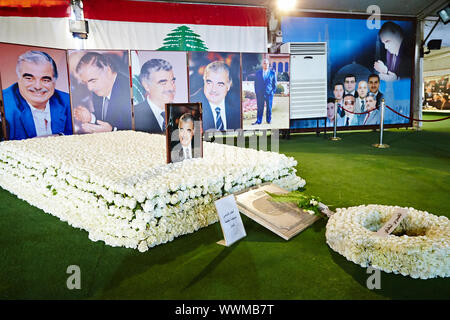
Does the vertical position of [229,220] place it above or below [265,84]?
below

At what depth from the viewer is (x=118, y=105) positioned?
5.84 m

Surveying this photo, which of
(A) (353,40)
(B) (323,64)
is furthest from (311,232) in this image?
(A) (353,40)

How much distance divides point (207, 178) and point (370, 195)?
5.12 ft

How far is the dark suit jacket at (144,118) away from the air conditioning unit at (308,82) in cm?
304

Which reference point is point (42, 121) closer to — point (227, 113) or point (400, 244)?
point (227, 113)

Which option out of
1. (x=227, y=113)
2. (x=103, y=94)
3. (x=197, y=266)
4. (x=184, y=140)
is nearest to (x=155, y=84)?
(x=103, y=94)

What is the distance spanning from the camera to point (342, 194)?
2973 millimetres

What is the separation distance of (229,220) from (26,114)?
14.8ft

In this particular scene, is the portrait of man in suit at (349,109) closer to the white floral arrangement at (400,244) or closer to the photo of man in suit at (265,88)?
the photo of man in suit at (265,88)

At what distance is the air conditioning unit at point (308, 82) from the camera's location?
7324 millimetres

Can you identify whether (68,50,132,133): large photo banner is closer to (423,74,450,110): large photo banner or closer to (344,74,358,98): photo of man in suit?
(344,74,358,98): photo of man in suit

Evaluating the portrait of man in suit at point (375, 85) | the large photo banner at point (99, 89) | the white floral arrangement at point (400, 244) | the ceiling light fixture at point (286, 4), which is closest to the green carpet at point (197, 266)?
the white floral arrangement at point (400, 244)

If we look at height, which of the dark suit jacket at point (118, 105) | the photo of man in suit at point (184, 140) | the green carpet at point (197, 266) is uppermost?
the dark suit jacket at point (118, 105)
